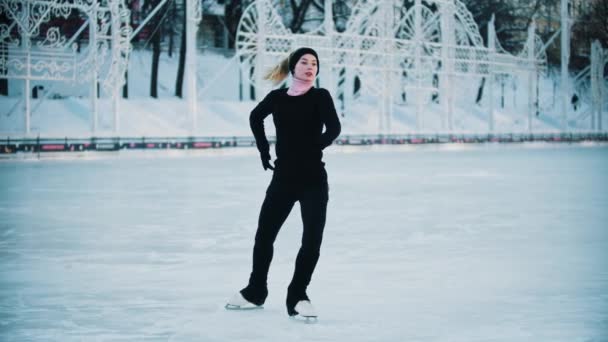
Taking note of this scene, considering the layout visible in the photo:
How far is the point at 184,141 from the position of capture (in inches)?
1281

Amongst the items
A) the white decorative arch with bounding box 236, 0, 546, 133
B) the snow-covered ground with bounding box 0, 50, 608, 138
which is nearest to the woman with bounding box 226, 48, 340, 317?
the snow-covered ground with bounding box 0, 50, 608, 138

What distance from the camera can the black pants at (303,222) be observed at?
18.3 feet

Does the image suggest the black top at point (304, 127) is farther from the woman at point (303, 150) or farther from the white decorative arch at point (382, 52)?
the white decorative arch at point (382, 52)

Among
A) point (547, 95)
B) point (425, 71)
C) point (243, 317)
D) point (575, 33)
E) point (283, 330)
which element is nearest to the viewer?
point (283, 330)

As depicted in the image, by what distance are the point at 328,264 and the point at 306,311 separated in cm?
240

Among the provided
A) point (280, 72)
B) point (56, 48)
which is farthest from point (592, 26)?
point (280, 72)

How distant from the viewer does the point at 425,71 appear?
42438 mm

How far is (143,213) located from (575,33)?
55.9 metres

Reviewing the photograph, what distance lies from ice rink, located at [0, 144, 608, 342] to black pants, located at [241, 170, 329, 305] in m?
0.19

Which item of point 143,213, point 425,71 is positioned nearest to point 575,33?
point 425,71

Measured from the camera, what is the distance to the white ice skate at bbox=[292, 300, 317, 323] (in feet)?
17.9

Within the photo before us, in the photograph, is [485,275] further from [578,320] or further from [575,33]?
[575,33]

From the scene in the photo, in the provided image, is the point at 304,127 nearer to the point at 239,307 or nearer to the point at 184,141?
the point at 239,307

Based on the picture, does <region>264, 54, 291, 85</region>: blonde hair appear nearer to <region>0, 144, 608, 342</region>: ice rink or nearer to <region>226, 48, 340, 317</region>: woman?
<region>226, 48, 340, 317</region>: woman
